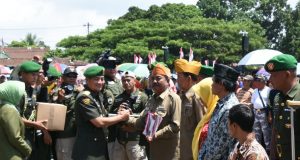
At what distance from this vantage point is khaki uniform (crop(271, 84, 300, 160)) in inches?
206

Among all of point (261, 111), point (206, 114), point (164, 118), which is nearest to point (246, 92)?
point (261, 111)

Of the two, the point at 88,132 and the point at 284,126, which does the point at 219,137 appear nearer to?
the point at 284,126

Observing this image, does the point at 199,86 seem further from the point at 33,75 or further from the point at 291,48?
the point at 291,48

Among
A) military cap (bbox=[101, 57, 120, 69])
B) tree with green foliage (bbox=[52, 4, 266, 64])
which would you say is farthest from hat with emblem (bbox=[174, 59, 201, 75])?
tree with green foliage (bbox=[52, 4, 266, 64])

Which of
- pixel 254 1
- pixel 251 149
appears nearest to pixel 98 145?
pixel 251 149

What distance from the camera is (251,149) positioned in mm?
4332

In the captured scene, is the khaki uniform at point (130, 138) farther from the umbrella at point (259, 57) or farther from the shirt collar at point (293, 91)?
the umbrella at point (259, 57)

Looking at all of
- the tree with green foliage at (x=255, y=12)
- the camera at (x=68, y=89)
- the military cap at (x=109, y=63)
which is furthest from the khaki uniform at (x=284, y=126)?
the tree with green foliage at (x=255, y=12)

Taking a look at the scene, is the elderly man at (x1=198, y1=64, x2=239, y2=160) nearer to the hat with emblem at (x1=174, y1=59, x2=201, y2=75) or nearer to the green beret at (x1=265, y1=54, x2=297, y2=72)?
the green beret at (x1=265, y1=54, x2=297, y2=72)

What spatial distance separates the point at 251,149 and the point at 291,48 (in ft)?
186

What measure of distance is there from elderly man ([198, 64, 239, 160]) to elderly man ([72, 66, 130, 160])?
180 centimetres

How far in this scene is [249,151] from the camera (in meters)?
4.32

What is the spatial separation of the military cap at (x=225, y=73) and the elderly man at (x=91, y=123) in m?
1.91

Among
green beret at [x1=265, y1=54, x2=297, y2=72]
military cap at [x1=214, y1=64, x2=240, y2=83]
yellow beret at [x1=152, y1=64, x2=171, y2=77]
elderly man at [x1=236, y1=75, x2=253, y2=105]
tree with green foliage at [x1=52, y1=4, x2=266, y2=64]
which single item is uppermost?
green beret at [x1=265, y1=54, x2=297, y2=72]
